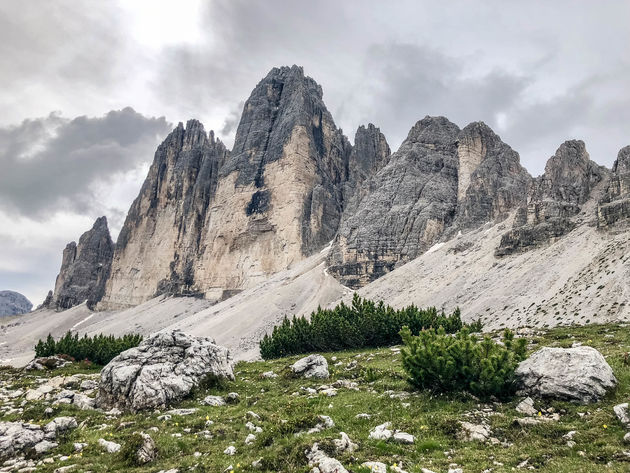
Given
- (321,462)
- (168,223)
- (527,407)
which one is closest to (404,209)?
(527,407)

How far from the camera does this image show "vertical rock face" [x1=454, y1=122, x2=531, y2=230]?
10006cm

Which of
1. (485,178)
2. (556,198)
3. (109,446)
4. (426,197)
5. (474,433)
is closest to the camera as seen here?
(474,433)

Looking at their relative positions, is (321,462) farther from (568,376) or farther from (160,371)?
(160,371)

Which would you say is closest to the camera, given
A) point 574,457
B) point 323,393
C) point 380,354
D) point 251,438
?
point 574,457

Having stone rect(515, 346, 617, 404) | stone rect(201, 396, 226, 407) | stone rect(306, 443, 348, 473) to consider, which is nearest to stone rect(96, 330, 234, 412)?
stone rect(201, 396, 226, 407)

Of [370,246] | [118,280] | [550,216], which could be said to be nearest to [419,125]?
[370,246]

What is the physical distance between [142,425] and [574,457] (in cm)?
1421

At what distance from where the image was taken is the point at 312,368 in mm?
24469

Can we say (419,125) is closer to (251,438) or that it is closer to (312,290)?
(312,290)

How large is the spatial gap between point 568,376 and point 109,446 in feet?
49.7

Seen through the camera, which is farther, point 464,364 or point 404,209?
point 404,209

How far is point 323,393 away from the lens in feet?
62.1

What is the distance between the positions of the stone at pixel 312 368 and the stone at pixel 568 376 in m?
11.5

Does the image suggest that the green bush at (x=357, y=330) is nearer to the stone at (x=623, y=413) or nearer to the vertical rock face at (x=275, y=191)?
the stone at (x=623, y=413)
